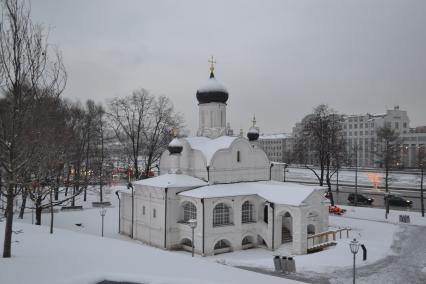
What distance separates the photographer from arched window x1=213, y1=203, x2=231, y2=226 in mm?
23766

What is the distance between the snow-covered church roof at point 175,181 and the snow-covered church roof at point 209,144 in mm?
1552

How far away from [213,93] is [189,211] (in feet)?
31.9

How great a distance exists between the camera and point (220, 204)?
2392 centimetres

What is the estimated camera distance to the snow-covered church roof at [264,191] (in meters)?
22.8

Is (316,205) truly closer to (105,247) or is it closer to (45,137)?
(105,247)

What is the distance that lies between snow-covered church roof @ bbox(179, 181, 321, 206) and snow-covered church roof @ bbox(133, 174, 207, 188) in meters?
0.66

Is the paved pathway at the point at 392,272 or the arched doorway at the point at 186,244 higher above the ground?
the paved pathway at the point at 392,272

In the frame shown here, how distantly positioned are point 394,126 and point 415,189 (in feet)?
134

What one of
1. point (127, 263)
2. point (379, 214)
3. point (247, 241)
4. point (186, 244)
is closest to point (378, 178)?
point (379, 214)

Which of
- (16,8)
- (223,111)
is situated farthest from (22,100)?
(223,111)

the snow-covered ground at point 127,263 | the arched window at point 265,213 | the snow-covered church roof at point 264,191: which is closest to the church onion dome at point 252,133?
the snow-covered church roof at point 264,191

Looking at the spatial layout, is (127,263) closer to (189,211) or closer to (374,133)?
(189,211)

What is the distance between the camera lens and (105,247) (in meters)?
12.0

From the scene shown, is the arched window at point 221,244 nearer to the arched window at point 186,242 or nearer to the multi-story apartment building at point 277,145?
the arched window at point 186,242
